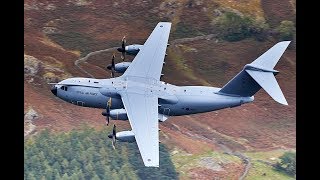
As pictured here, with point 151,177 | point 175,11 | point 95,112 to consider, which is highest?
point 175,11

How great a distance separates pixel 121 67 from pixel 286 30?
1453cm

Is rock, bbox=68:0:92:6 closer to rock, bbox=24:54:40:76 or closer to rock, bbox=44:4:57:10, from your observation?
rock, bbox=44:4:57:10

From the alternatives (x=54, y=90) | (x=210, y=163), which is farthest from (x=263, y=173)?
(x=54, y=90)

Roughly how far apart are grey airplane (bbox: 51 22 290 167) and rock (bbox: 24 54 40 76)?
3993 mm

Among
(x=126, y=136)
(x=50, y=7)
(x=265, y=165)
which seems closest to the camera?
(x=126, y=136)

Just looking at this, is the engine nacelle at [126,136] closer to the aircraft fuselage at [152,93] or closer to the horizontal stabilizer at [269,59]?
the aircraft fuselage at [152,93]

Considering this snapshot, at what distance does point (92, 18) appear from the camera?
51406mm

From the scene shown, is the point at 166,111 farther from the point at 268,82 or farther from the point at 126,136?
the point at 268,82

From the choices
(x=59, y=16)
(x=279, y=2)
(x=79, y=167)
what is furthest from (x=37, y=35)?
(x=279, y=2)

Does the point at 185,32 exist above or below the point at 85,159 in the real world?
above

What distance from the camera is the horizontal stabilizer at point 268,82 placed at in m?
42.5

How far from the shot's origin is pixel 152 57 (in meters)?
46.2
